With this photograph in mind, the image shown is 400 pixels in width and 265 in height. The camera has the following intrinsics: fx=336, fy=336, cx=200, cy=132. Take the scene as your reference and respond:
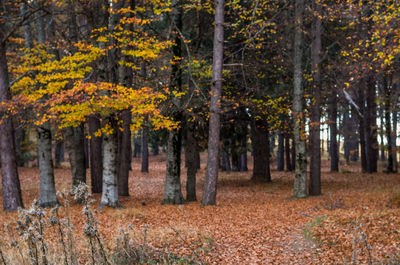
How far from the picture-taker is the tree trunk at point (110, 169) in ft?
42.4

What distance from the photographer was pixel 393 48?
8453 mm

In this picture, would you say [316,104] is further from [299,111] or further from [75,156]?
[75,156]

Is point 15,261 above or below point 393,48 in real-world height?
below

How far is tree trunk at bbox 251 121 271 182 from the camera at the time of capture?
71.1ft

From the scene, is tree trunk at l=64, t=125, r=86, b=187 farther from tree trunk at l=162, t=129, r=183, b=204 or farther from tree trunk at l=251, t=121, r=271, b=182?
tree trunk at l=251, t=121, r=271, b=182

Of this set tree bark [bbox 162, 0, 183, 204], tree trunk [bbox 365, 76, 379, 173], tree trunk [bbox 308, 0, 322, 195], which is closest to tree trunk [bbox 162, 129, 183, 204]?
tree bark [bbox 162, 0, 183, 204]

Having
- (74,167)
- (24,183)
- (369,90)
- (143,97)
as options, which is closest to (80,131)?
(74,167)

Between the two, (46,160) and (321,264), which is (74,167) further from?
(321,264)

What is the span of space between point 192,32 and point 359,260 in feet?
53.1

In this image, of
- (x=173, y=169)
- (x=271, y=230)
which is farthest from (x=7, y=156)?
(x=271, y=230)

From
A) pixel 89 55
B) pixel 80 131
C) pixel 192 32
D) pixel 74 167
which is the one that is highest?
pixel 192 32

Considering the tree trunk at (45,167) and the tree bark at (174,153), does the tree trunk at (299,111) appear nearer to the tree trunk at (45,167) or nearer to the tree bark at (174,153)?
the tree bark at (174,153)

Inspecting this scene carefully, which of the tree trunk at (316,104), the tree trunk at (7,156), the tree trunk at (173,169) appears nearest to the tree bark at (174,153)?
the tree trunk at (173,169)

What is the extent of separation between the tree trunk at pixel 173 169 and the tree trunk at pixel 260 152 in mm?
8046
